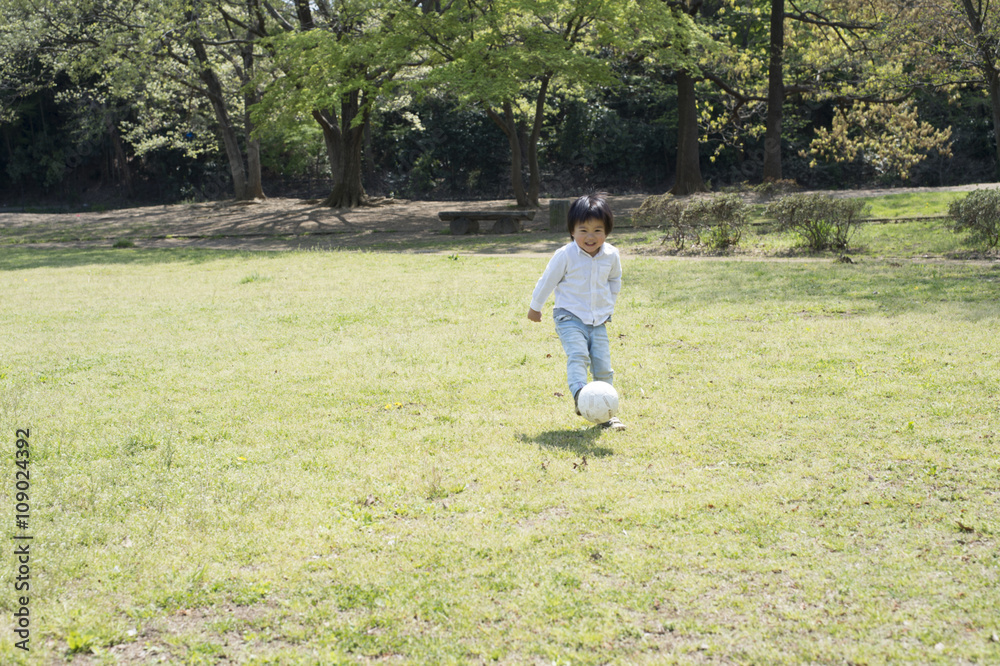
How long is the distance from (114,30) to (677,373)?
912 inches

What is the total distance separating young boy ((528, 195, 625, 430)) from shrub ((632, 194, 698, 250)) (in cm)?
943

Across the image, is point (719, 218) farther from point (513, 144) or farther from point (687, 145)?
point (687, 145)

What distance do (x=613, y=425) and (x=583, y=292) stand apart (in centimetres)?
83

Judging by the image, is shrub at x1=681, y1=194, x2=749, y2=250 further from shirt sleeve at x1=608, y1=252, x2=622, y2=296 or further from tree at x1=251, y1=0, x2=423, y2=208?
tree at x1=251, y1=0, x2=423, y2=208

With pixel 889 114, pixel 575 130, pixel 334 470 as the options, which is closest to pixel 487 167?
pixel 575 130

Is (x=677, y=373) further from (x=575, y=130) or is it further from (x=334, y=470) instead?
(x=575, y=130)

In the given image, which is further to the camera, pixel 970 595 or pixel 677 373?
pixel 677 373

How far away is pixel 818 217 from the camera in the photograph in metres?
13.5

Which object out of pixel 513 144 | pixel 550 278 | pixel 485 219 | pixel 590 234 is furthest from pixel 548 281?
pixel 513 144

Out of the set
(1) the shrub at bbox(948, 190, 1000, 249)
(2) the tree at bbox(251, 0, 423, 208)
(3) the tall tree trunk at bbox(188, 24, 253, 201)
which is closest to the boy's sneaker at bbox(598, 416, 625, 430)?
(1) the shrub at bbox(948, 190, 1000, 249)

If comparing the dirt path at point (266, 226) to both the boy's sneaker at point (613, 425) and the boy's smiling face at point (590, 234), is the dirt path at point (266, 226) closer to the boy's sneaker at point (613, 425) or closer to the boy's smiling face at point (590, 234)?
the boy's smiling face at point (590, 234)

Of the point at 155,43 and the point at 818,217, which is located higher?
the point at 155,43

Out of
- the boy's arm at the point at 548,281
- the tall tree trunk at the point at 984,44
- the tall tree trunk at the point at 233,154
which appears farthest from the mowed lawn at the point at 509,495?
the tall tree trunk at the point at 233,154

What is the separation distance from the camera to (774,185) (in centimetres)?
2323
